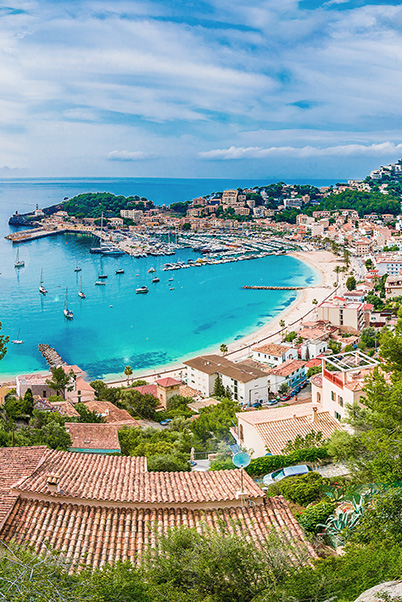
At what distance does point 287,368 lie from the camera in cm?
2156

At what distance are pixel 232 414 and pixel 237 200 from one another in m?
99.8

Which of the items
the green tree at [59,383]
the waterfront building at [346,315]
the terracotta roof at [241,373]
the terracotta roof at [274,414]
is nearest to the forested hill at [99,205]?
the waterfront building at [346,315]

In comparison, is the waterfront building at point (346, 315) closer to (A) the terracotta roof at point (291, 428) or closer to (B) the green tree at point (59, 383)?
(B) the green tree at point (59, 383)

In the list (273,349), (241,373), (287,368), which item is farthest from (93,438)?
(273,349)

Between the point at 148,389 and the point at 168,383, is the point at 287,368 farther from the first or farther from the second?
the point at 148,389

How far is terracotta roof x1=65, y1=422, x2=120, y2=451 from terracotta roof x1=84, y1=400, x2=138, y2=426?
341cm

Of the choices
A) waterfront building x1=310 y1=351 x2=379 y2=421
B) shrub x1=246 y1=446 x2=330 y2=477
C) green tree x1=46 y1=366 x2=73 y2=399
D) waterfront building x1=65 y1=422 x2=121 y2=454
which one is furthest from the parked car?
green tree x1=46 y1=366 x2=73 y2=399

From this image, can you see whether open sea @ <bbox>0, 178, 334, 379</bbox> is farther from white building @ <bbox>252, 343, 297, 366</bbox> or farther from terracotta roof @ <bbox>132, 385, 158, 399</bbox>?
terracotta roof @ <bbox>132, 385, 158, 399</bbox>

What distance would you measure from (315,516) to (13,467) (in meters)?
2.71

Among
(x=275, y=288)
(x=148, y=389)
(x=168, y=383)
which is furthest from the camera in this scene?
(x=275, y=288)

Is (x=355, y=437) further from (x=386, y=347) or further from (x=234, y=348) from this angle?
(x=234, y=348)

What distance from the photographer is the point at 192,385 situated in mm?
21047

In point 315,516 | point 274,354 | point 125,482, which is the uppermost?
point 125,482

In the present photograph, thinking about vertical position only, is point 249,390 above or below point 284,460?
below
